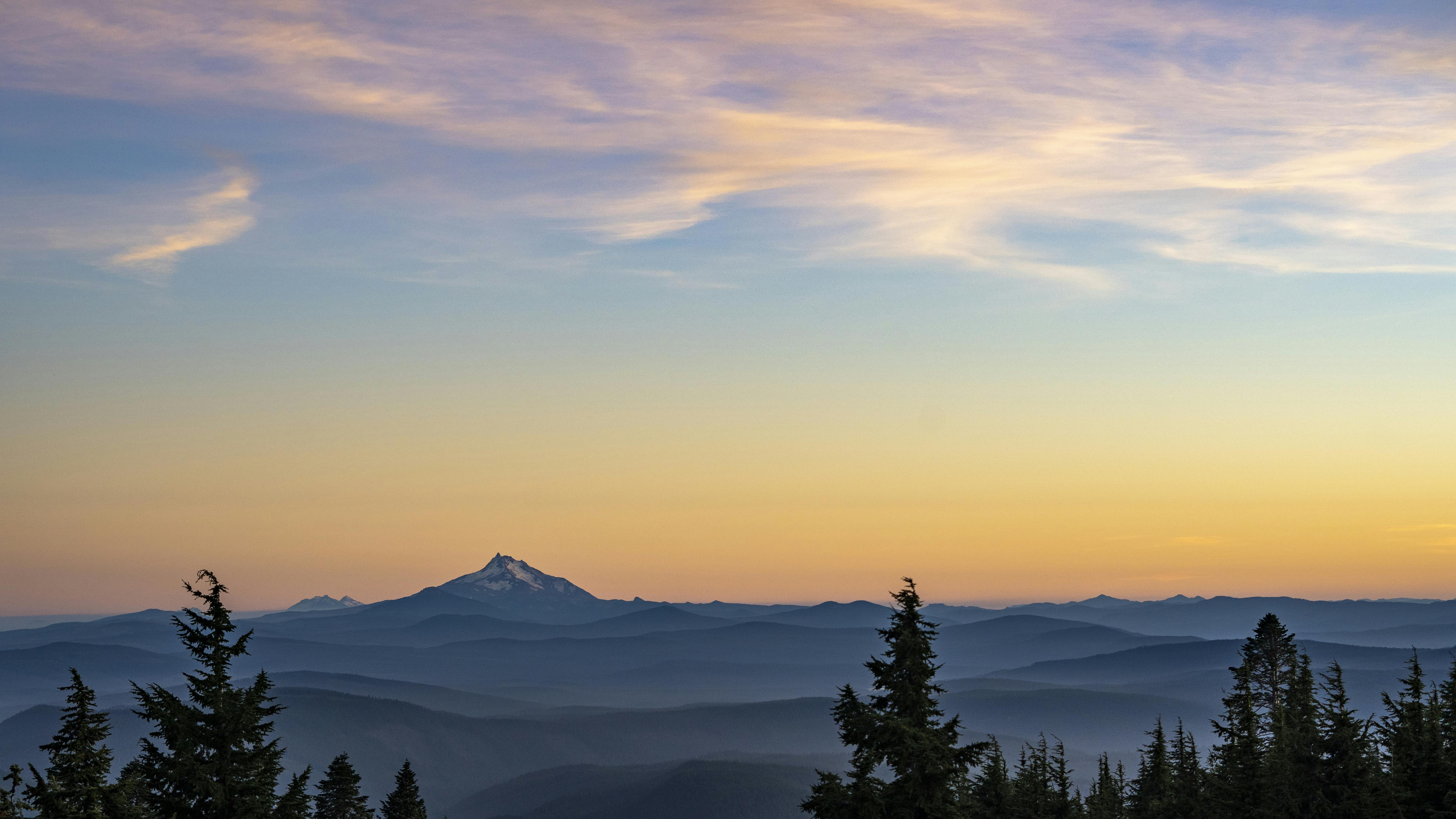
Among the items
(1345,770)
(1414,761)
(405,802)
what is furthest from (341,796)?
(1414,761)

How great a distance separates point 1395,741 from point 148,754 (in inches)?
1652

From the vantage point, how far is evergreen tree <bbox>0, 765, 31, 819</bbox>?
67.5 ft

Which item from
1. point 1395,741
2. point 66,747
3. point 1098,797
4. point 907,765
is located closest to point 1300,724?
point 1395,741

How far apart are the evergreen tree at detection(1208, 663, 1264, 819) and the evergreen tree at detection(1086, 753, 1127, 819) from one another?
644 cm

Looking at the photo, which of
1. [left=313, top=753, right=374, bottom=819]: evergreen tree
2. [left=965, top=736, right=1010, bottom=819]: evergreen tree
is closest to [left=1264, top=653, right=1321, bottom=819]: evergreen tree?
[left=965, top=736, right=1010, bottom=819]: evergreen tree

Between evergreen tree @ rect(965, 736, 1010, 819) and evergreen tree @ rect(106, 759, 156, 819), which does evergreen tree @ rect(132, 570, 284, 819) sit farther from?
evergreen tree @ rect(965, 736, 1010, 819)

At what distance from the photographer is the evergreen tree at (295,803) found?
2570 cm

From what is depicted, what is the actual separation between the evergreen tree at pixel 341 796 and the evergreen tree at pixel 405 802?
1517 millimetres

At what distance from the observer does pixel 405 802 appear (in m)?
65.0

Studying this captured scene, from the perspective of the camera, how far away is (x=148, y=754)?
2411 cm

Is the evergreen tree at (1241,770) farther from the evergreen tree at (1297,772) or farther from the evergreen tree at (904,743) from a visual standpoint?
the evergreen tree at (904,743)

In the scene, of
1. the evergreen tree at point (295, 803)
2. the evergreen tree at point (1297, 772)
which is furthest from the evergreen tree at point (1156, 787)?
the evergreen tree at point (295, 803)

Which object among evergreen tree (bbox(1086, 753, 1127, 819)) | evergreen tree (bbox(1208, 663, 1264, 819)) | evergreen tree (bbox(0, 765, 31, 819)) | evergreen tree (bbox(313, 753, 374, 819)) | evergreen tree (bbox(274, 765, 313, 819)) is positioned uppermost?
evergreen tree (bbox(0, 765, 31, 819))

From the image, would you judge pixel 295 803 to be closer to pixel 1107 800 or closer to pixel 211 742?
pixel 211 742
